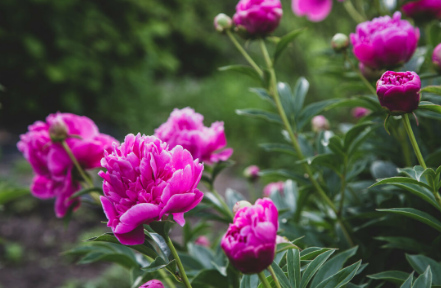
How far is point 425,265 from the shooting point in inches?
20.2

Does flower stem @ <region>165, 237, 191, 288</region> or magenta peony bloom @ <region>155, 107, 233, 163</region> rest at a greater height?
magenta peony bloom @ <region>155, 107, 233, 163</region>

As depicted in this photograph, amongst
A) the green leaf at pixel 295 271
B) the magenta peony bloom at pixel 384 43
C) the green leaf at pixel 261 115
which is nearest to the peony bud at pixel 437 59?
the magenta peony bloom at pixel 384 43

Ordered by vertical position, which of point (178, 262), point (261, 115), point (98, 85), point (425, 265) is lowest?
point (425, 265)

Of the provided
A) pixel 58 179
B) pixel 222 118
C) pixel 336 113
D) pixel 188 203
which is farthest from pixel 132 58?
pixel 188 203

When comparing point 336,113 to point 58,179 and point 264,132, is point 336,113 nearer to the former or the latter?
point 264,132

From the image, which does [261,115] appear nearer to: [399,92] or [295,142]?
[295,142]

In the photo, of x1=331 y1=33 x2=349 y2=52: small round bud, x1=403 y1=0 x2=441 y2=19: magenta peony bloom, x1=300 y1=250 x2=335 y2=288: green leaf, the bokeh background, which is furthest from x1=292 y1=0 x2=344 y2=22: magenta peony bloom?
the bokeh background

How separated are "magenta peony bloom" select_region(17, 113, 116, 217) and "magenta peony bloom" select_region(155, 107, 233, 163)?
0.11 meters

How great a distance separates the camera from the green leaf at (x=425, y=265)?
51 centimetres

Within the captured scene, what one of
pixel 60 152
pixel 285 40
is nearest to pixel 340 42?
pixel 285 40

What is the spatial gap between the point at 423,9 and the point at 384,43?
0.34 meters

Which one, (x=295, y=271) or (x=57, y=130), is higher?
(x=57, y=130)

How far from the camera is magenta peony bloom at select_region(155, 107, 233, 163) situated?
621 millimetres

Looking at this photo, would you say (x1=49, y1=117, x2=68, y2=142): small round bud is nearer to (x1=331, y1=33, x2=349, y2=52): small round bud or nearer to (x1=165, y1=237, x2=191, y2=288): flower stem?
(x1=165, y1=237, x2=191, y2=288): flower stem
